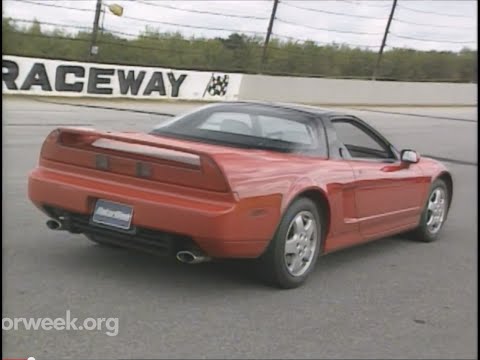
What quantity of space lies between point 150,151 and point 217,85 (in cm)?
2232

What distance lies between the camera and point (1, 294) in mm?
4398

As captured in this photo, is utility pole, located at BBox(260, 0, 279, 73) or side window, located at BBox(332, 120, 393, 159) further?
utility pole, located at BBox(260, 0, 279, 73)

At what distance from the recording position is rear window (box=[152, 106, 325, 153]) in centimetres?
543

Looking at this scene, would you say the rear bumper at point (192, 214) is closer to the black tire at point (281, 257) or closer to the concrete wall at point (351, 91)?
the black tire at point (281, 257)

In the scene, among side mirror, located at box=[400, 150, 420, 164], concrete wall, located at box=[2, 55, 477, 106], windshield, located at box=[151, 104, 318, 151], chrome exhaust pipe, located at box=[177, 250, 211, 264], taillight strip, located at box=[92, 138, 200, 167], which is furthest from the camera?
concrete wall, located at box=[2, 55, 477, 106]

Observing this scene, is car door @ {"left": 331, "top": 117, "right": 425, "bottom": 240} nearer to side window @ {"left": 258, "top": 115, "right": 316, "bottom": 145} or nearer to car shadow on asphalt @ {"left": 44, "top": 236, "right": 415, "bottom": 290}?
side window @ {"left": 258, "top": 115, "right": 316, "bottom": 145}

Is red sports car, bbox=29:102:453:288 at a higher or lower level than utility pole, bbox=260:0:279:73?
lower

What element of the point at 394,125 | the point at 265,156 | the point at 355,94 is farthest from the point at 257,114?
the point at 355,94

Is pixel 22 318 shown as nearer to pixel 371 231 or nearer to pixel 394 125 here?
pixel 371 231

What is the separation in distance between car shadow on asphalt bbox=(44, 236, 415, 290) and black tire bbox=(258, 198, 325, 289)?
0.28ft

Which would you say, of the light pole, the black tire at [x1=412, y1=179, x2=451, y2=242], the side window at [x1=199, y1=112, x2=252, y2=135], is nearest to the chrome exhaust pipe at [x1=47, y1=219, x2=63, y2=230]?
the side window at [x1=199, y1=112, x2=252, y2=135]

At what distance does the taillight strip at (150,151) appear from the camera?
469 cm

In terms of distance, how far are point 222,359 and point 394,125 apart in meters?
18.8

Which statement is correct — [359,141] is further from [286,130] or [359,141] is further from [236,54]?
[236,54]
